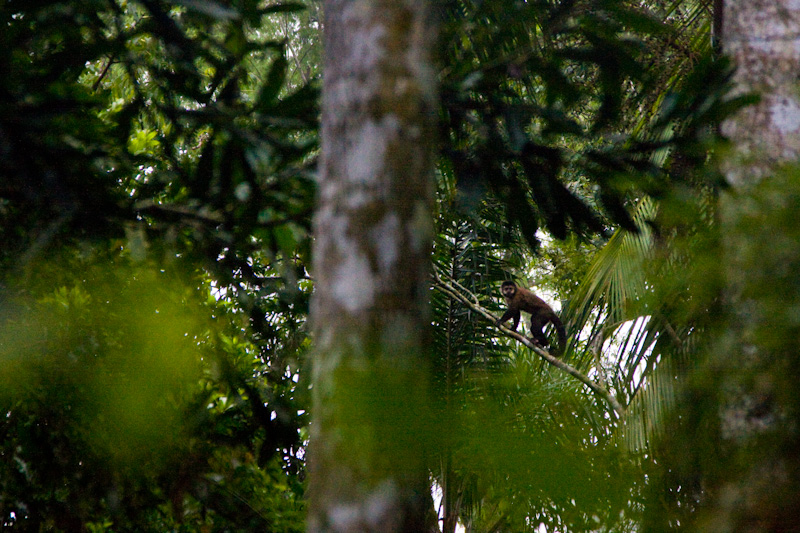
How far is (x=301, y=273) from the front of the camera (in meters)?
4.28

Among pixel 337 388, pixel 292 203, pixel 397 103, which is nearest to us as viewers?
pixel 337 388

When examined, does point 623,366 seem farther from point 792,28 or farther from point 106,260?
point 106,260

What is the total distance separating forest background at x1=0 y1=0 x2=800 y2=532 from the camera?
5.61 feet

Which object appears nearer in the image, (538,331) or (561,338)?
(561,338)

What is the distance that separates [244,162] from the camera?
236 centimetres

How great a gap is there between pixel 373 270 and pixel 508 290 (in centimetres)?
518

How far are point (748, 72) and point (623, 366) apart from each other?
240 cm

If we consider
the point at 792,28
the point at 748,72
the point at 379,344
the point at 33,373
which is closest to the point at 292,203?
the point at 379,344

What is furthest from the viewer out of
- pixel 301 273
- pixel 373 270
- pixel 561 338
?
pixel 561 338

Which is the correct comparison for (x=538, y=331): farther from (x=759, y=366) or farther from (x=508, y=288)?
(x=759, y=366)

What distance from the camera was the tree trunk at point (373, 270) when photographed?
1.27 meters

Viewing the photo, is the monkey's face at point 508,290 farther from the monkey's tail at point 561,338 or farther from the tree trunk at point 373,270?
the tree trunk at point 373,270

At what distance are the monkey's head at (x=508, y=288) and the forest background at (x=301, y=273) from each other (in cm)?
153

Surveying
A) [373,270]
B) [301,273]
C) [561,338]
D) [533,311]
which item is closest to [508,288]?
[561,338]
